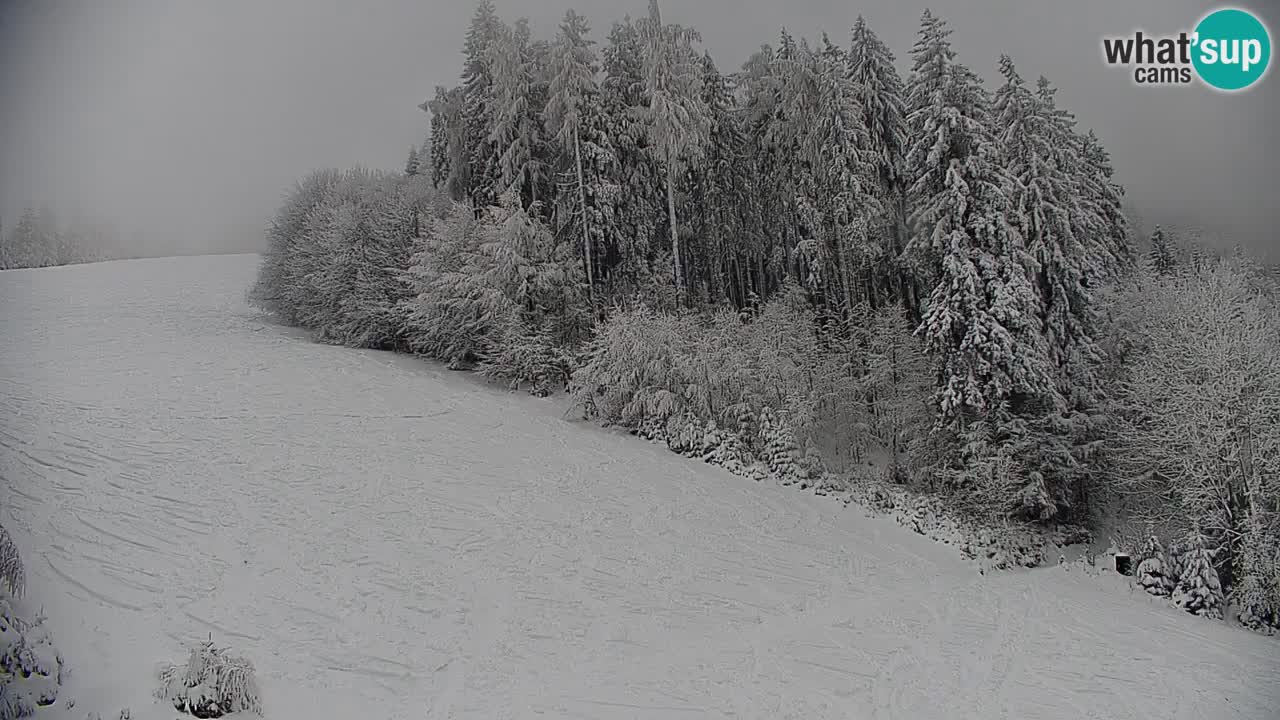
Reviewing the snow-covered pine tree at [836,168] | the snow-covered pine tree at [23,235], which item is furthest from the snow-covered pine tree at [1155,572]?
the snow-covered pine tree at [23,235]

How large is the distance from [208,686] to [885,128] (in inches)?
824

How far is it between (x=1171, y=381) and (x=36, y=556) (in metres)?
16.8

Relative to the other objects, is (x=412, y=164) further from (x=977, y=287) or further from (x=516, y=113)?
(x=977, y=287)

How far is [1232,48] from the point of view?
565cm

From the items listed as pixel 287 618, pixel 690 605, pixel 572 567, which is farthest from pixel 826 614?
pixel 287 618

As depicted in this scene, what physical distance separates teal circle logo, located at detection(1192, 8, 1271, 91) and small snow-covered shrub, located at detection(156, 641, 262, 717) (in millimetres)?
9649

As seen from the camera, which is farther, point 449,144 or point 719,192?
point 719,192

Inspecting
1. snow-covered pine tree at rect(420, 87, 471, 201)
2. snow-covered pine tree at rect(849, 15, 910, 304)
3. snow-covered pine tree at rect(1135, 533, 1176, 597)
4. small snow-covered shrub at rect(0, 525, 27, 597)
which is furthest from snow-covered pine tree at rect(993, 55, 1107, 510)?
snow-covered pine tree at rect(420, 87, 471, 201)

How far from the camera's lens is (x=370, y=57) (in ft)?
49.0

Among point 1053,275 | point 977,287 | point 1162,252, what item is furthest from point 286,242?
point 1162,252

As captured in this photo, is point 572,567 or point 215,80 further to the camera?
point 215,80

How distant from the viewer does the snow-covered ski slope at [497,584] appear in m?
6.59

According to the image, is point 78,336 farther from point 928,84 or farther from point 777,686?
point 928,84

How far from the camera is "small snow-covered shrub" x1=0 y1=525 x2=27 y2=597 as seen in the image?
19.1ft
